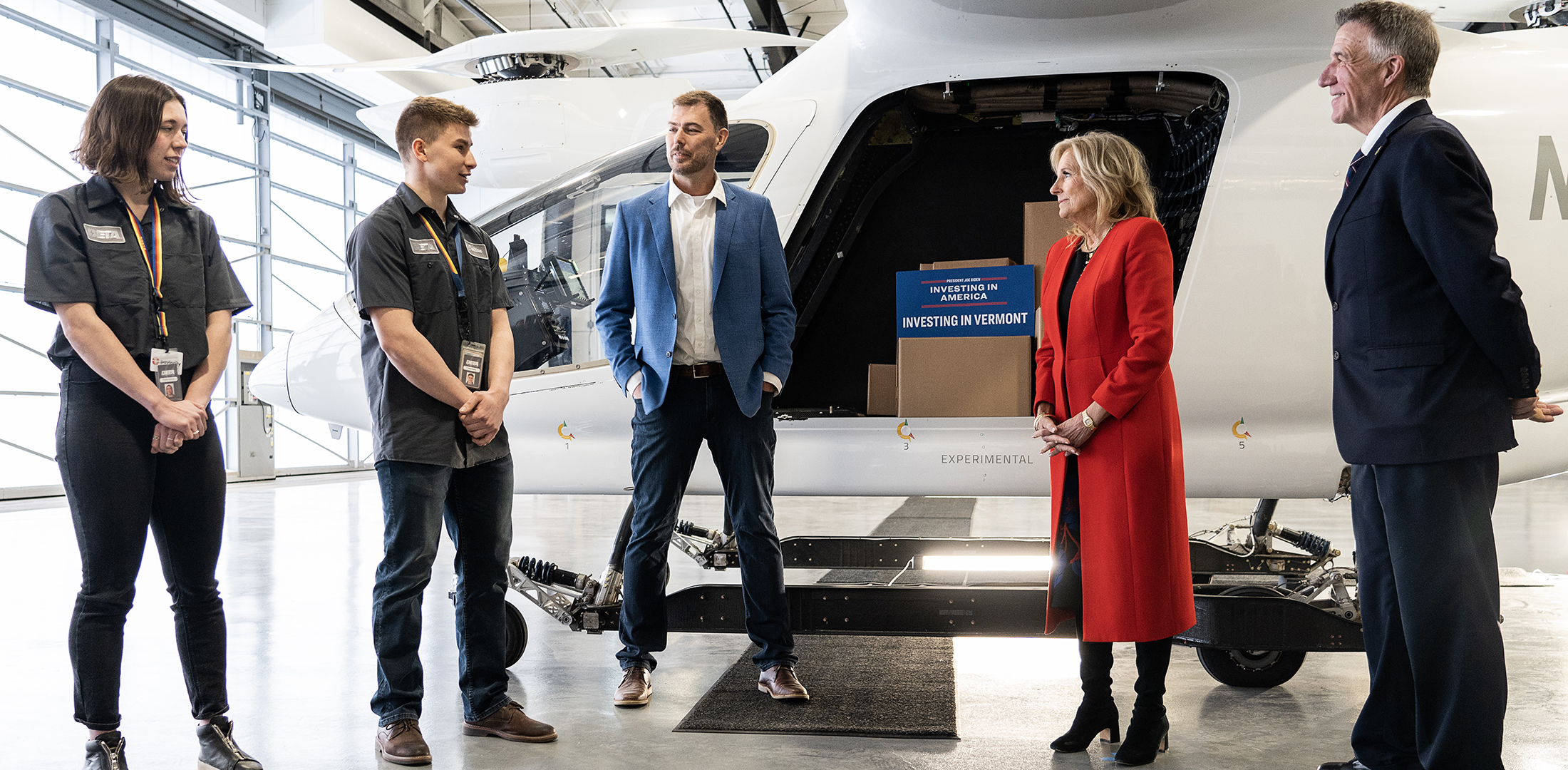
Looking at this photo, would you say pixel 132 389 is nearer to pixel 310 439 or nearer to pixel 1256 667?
pixel 1256 667

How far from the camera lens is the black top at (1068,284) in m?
2.54

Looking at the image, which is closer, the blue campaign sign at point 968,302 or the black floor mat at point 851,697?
Answer: the black floor mat at point 851,697

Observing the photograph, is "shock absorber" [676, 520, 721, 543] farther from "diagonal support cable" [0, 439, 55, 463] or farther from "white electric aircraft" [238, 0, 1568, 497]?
"diagonal support cable" [0, 439, 55, 463]

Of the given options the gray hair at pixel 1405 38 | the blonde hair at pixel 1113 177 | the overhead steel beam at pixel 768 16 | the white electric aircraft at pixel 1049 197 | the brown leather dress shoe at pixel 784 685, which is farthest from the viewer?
the overhead steel beam at pixel 768 16

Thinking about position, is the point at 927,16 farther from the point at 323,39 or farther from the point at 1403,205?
the point at 323,39

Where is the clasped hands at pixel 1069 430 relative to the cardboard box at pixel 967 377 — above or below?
below

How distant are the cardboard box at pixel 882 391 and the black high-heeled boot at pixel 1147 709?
1.53 m

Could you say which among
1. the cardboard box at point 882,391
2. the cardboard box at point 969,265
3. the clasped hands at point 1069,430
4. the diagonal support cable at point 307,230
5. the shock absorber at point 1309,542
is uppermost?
the diagonal support cable at point 307,230

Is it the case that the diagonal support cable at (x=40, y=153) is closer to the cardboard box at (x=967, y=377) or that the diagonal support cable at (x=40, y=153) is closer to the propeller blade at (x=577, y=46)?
the propeller blade at (x=577, y=46)

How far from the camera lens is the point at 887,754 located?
2.61 meters

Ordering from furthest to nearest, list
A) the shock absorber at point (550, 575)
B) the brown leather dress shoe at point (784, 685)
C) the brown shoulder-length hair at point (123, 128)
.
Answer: the shock absorber at point (550, 575) → the brown leather dress shoe at point (784, 685) → the brown shoulder-length hair at point (123, 128)

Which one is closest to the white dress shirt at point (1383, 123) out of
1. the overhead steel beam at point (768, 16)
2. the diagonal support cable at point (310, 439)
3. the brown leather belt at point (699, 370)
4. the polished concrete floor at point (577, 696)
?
the polished concrete floor at point (577, 696)

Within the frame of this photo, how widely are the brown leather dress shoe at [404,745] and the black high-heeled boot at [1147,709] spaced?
66.9 inches

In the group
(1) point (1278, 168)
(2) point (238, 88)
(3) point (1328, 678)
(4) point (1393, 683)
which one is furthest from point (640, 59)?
(2) point (238, 88)
